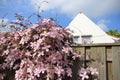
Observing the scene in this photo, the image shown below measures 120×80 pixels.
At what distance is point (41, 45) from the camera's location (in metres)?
4.35

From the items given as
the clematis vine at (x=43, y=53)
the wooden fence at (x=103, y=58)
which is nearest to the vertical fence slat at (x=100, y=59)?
the wooden fence at (x=103, y=58)

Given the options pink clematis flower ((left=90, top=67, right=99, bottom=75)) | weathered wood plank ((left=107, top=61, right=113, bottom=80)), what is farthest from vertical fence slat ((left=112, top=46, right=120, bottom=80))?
pink clematis flower ((left=90, top=67, right=99, bottom=75))

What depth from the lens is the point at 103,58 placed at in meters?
4.26

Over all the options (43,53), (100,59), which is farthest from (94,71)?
(43,53)

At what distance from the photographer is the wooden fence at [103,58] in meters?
4.10

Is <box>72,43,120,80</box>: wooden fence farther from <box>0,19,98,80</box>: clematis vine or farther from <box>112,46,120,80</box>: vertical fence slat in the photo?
<box>0,19,98,80</box>: clematis vine

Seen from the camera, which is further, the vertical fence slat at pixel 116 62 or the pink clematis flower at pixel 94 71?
the pink clematis flower at pixel 94 71

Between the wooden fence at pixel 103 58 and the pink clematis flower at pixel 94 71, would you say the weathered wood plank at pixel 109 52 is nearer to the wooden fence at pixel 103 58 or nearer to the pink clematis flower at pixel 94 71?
the wooden fence at pixel 103 58

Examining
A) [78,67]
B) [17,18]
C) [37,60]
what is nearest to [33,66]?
[37,60]

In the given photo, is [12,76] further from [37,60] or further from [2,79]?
[37,60]

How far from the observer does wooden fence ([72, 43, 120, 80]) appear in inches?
161

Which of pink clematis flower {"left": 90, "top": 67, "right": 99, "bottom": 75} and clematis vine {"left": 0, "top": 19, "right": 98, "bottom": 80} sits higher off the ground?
clematis vine {"left": 0, "top": 19, "right": 98, "bottom": 80}

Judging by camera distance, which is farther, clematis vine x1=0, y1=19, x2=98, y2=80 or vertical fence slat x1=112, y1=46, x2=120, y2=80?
clematis vine x1=0, y1=19, x2=98, y2=80

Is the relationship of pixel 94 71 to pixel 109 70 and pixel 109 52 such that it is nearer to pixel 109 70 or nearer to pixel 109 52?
pixel 109 70
